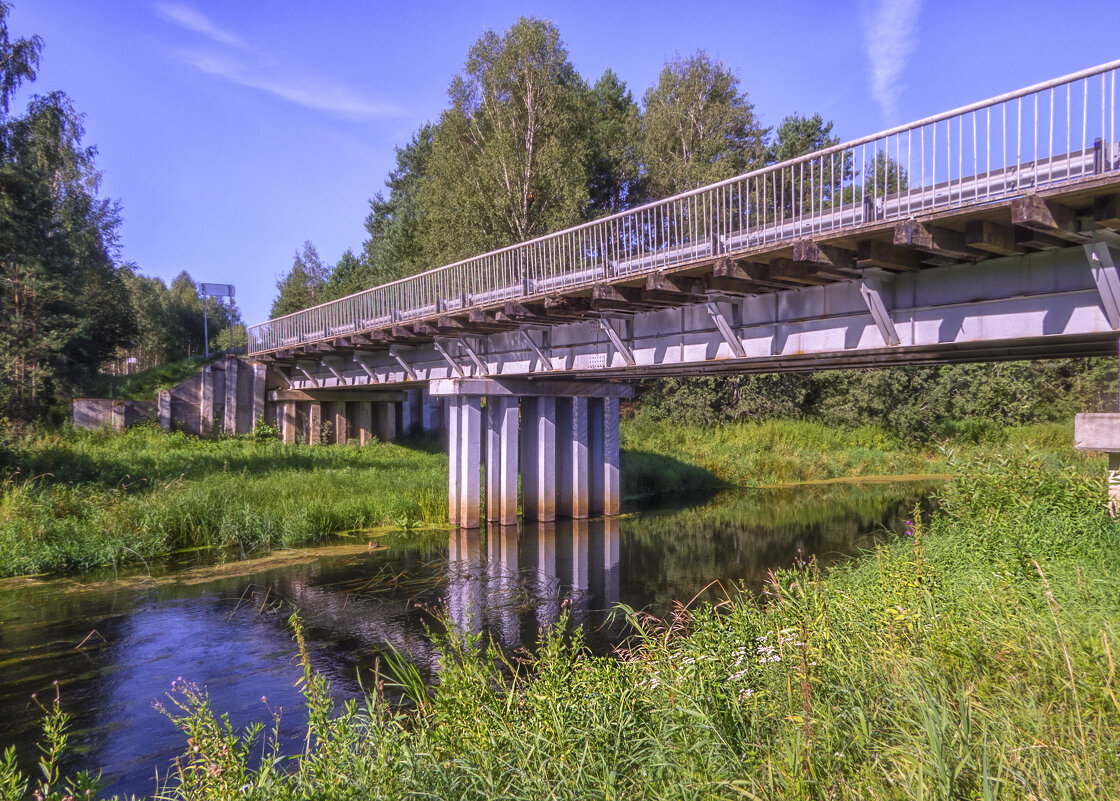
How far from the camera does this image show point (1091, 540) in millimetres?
6883

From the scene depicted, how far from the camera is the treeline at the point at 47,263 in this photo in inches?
804

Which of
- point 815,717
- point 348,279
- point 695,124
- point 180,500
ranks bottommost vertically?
point 180,500

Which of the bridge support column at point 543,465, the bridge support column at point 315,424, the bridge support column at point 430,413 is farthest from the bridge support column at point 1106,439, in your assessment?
the bridge support column at point 430,413

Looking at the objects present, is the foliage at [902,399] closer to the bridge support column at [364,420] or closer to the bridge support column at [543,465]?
the bridge support column at [364,420]

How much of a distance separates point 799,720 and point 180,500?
51.6 ft

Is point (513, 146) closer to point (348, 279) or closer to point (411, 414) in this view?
point (411, 414)

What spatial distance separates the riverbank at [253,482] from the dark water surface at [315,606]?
1.06 metres

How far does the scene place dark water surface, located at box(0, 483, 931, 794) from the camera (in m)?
7.47

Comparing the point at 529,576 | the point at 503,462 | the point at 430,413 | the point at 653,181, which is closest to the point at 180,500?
the point at 503,462

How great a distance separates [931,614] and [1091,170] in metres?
5.65

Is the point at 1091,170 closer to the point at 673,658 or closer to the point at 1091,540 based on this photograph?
→ the point at 1091,540

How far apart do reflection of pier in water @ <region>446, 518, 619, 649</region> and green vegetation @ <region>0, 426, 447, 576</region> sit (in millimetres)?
2849

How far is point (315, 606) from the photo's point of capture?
11422 mm

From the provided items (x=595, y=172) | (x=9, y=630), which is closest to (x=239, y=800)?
(x=9, y=630)
